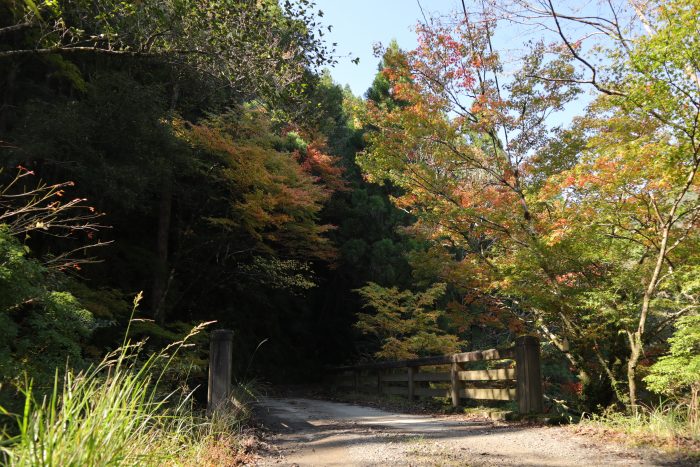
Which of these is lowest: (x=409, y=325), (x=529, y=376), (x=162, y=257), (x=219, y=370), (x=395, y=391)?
(x=395, y=391)

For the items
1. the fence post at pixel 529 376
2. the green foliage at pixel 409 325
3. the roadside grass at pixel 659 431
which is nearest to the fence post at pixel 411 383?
the green foliage at pixel 409 325

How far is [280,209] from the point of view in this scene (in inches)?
558

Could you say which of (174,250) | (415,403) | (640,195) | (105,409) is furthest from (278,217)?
(105,409)

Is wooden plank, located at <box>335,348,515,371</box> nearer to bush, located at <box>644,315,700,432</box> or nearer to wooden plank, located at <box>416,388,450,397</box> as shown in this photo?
wooden plank, located at <box>416,388,450,397</box>

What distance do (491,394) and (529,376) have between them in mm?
1210

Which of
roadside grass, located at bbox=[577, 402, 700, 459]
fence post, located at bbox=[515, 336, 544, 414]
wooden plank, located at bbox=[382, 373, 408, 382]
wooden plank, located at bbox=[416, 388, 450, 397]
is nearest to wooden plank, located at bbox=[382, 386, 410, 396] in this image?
wooden plank, located at bbox=[382, 373, 408, 382]

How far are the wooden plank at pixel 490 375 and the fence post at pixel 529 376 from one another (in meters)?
0.41

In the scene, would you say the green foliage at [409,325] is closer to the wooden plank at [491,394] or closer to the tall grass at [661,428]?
the wooden plank at [491,394]

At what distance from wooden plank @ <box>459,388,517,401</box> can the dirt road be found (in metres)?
0.63

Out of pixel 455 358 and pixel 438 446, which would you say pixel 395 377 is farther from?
pixel 438 446

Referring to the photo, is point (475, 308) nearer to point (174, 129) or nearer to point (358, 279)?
point (358, 279)

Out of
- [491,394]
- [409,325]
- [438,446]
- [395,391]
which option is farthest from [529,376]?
[409,325]

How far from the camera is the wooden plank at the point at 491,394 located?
7.45m

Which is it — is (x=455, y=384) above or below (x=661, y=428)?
below
